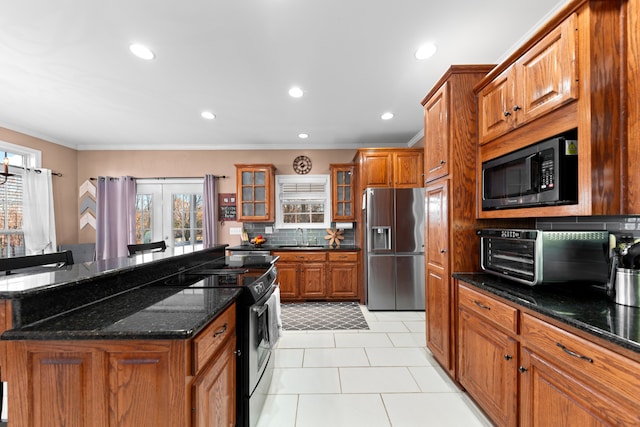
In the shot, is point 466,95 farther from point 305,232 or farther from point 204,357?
point 305,232

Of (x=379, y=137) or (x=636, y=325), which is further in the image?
(x=379, y=137)

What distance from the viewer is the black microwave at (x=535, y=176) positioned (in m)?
1.34

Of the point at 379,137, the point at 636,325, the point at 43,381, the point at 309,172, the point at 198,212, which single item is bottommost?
the point at 43,381

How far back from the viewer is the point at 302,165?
16.1 ft

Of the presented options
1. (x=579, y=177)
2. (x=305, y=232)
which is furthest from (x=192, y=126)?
(x=579, y=177)

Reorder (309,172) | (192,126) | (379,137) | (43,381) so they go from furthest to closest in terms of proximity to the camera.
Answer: (309,172), (379,137), (192,126), (43,381)

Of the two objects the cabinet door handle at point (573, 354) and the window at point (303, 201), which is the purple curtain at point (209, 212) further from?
the cabinet door handle at point (573, 354)

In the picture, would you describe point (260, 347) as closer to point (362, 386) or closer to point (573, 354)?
point (362, 386)

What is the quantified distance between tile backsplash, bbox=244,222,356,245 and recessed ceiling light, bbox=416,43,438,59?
3.08 meters

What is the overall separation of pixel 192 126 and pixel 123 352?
3.67 meters

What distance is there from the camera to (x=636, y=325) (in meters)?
1.01

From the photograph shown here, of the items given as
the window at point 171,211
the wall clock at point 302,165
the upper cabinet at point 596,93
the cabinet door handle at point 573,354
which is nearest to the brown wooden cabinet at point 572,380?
the cabinet door handle at point 573,354

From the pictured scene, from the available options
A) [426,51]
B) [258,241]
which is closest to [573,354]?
[426,51]

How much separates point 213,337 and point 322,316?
105 inches
